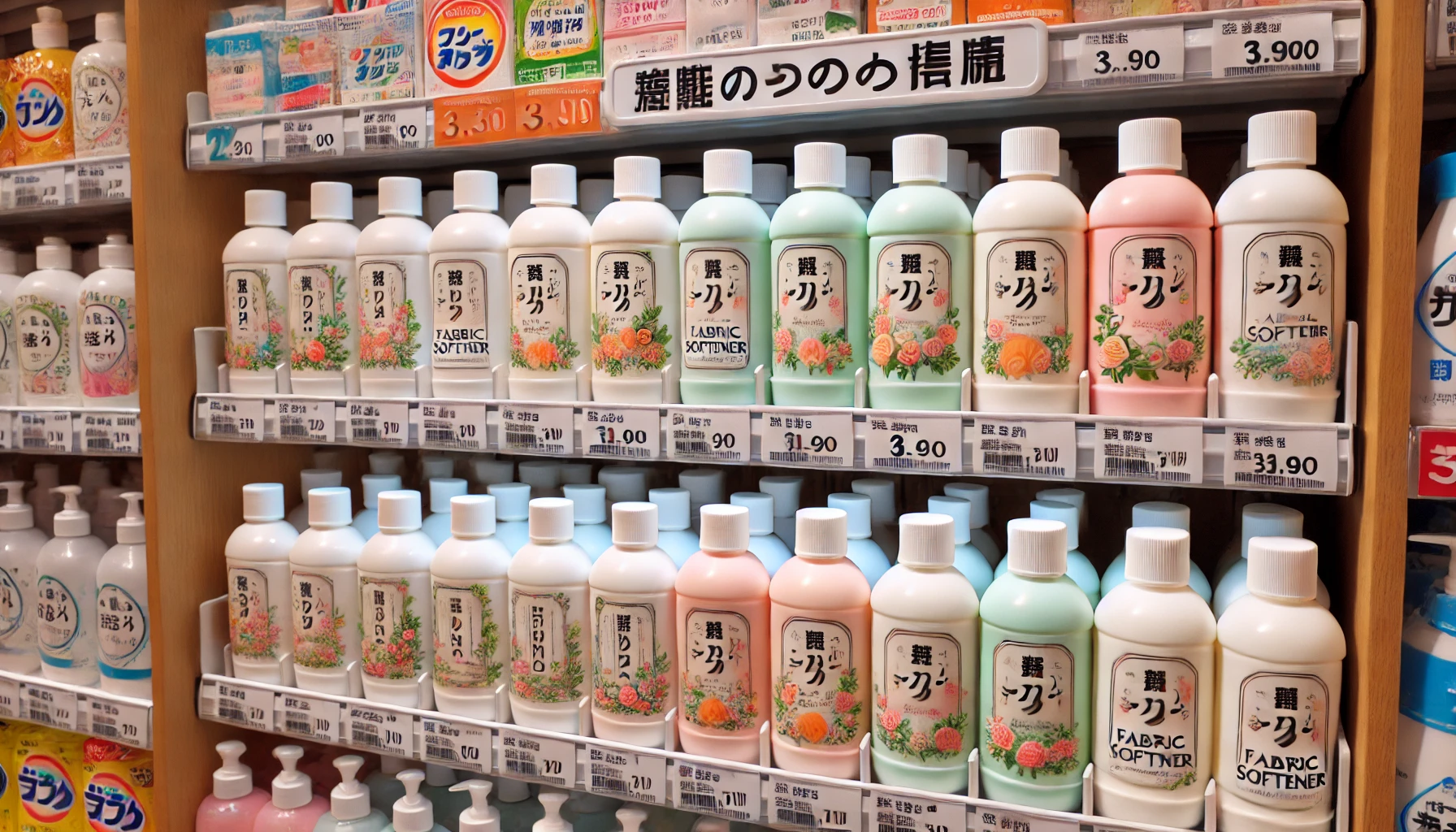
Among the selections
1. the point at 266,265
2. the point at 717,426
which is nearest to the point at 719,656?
the point at 717,426

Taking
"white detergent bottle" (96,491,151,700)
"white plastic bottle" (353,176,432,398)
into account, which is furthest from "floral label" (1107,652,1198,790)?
"white detergent bottle" (96,491,151,700)

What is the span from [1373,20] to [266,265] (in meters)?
1.38

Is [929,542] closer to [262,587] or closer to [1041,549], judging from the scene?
[1041,549]

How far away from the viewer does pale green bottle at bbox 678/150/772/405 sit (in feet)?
4.00

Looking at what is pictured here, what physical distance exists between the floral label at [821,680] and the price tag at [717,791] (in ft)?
0.28

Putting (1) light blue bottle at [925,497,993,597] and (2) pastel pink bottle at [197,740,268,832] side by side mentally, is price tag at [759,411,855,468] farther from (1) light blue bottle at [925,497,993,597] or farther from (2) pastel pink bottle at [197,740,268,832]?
(2) pastel pink bottle at [197,740,268,832]

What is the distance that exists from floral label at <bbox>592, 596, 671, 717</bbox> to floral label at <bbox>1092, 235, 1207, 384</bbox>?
24.0 inches

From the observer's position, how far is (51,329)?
5.48 feet

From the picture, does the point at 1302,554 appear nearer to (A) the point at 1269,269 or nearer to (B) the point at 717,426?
(A) the point at 1269,269

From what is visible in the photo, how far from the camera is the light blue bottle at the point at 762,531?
128 cm

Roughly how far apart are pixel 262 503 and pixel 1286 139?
1380 mm

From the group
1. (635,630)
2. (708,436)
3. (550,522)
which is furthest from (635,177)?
(635,630)

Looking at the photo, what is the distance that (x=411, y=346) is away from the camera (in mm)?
1402

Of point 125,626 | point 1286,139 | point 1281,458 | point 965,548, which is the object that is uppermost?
point 1286,139
